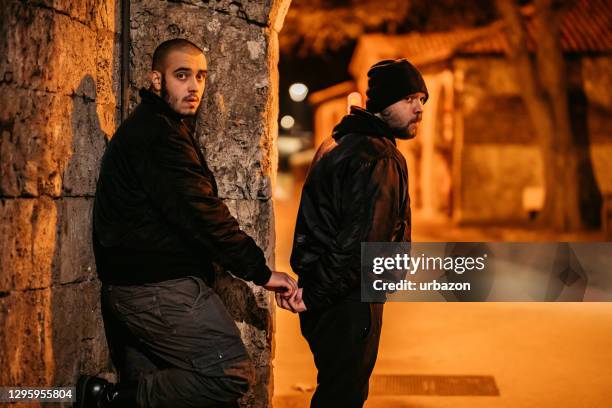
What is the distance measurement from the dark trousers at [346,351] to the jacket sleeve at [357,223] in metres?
0.12

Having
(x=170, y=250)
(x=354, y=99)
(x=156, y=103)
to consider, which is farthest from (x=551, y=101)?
(x=170, y=250)

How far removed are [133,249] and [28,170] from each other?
673 mm

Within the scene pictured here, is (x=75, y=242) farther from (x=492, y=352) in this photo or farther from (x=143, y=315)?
(x=492, y=352)

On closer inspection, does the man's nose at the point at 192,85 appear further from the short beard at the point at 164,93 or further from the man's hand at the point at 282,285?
the man's hand at the point at 282,285

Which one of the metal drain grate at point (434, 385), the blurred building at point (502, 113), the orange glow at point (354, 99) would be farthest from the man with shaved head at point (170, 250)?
the blurred building at point (502, 113)

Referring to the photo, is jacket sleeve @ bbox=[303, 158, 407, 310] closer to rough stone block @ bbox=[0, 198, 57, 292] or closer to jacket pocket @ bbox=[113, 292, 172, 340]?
jacket pocket @ bbox=[113, 292, 172, 340]

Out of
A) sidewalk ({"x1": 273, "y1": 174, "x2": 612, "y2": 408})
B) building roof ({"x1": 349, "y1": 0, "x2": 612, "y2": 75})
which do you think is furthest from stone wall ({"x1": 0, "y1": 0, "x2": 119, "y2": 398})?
building roof ({"x1": 349, "y1": 0, "x2": 612, "y2": 75})

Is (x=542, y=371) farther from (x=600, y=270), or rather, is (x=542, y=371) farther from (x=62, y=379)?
(x=62, y=379)

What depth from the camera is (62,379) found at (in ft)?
14.4

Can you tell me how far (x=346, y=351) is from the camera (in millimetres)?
3932

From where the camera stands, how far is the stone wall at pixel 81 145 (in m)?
3.94

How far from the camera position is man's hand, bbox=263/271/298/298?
3.97 meters

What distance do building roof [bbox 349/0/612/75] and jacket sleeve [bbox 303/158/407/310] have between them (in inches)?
Answer: 658

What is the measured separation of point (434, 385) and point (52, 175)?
337 centimetres
